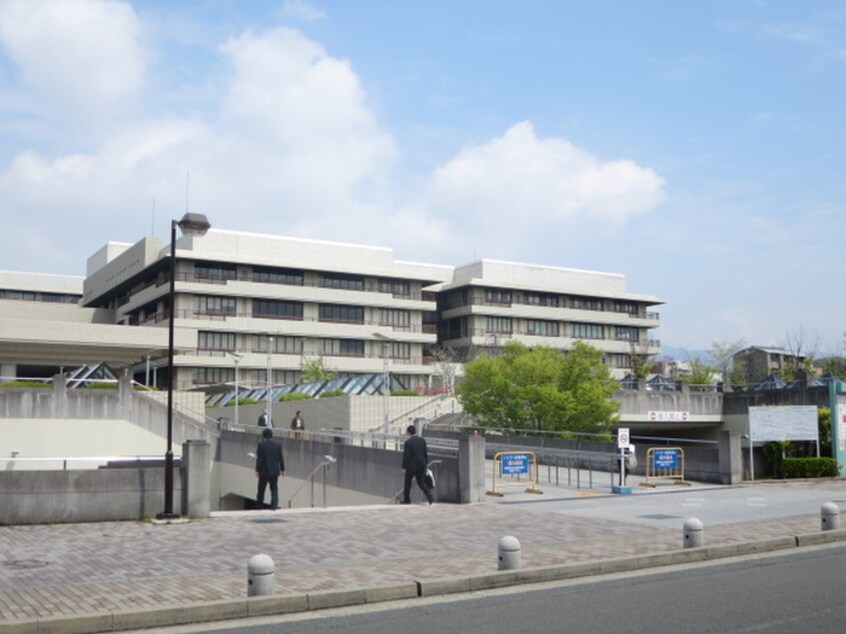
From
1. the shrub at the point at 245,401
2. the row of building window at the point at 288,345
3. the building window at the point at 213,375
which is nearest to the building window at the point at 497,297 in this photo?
the row of building window at the point at 288,345

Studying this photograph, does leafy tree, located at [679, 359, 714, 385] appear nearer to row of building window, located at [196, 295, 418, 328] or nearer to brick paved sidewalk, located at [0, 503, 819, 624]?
row of building window, located at [196, 295, 418, 328]

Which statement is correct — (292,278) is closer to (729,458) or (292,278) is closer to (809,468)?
(809,468)

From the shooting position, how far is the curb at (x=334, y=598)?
30.5 ft

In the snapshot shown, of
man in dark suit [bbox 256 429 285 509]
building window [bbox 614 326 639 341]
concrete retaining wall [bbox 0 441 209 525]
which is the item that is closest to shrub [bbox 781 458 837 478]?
man in dark suit [bbox 256 429 285 509]

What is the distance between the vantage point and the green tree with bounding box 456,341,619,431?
129ft

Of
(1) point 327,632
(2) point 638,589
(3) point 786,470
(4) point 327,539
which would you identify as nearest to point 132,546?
(4) point 327,539

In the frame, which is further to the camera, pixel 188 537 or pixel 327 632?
pixel 188 537

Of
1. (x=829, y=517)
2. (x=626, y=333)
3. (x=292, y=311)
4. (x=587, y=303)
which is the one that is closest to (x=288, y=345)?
(x=292, y=311)

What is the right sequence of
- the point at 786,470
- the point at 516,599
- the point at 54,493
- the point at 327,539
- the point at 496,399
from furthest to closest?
the point at 496,399 < the point at 786,470 < the point at 54,493 < the point at 327,539 < the point at 516,599

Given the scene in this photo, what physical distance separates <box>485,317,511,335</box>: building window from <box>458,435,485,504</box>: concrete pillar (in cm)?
6916

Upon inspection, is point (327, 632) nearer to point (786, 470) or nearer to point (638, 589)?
point (638, 589)

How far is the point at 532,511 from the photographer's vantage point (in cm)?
1922

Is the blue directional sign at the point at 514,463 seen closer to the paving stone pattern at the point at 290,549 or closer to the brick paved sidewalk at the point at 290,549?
the paving stone pattern at the point at 290,549

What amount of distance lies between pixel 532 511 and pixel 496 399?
71.8 ft
